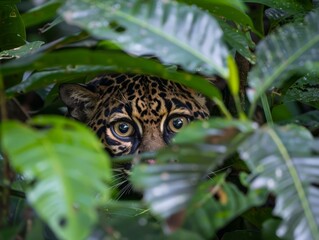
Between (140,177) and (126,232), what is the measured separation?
0.15m

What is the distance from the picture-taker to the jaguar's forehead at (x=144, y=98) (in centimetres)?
330

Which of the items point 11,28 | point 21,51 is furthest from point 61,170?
point 11,28

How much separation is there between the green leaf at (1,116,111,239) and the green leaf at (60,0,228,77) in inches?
10.2

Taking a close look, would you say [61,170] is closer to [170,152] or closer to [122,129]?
[170,152]

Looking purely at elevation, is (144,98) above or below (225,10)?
below

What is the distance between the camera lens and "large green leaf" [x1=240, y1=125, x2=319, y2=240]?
1073mm

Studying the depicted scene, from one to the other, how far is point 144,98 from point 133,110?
3.6 inches

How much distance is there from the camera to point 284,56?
1.26 metres

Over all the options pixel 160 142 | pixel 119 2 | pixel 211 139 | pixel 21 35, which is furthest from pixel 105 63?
pixel 160 142

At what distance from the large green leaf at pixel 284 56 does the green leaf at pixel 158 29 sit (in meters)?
0.07

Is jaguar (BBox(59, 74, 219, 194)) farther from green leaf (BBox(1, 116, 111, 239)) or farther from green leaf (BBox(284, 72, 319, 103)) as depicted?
green leaf (BBox(1, 116, 111, 239))

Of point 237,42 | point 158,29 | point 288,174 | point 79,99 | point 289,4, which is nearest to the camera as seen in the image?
point 288,174

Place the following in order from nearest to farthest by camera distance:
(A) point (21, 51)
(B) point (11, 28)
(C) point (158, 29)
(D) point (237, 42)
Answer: (C) point (158, 29) → (D) point (237, 42) → (A) point (21, 51) → (B) point (11, 28)

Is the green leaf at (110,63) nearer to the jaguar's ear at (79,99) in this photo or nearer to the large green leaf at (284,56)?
the large green leaf at (284,56)
